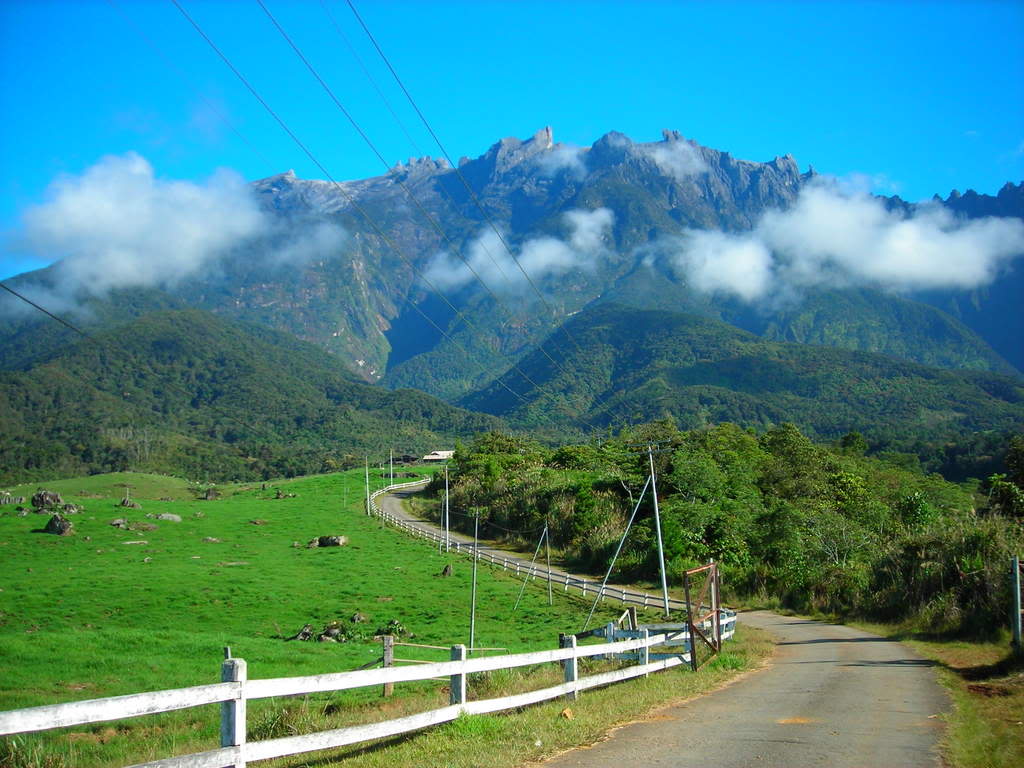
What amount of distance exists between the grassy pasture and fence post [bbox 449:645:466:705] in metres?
1.62

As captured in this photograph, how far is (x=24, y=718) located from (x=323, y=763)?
313 centimetres

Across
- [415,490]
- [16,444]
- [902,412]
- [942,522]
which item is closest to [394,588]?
[942,522]

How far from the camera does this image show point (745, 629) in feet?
79.4

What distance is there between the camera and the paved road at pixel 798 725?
730 cm

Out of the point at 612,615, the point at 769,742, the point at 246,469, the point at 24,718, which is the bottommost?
the point at 612,615

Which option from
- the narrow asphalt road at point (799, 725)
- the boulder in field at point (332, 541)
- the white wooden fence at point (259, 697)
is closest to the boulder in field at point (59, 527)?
the boulder in field at point (332, 541)

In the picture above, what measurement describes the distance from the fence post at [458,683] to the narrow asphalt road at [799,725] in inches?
54.0

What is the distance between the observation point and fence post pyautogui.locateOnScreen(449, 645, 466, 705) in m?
8.36

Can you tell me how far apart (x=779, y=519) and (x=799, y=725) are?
105 ft

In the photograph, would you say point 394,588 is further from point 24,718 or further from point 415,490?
point 415,490

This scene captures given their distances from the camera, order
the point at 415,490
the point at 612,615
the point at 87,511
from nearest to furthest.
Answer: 1. the point at 612,615
2. the point at 87,511
3. the point at 415,490

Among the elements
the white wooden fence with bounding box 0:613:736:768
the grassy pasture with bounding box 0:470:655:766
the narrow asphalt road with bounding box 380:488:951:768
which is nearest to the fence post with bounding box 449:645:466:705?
the white wooden fence with bounding box 0:613:736:768

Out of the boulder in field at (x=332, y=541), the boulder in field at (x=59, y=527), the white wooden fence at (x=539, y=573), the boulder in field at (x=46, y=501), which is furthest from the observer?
the boulder in field at (x=46, y=501)

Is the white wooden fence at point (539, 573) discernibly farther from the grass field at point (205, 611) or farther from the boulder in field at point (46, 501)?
the boulder in field at point (46, 501)
